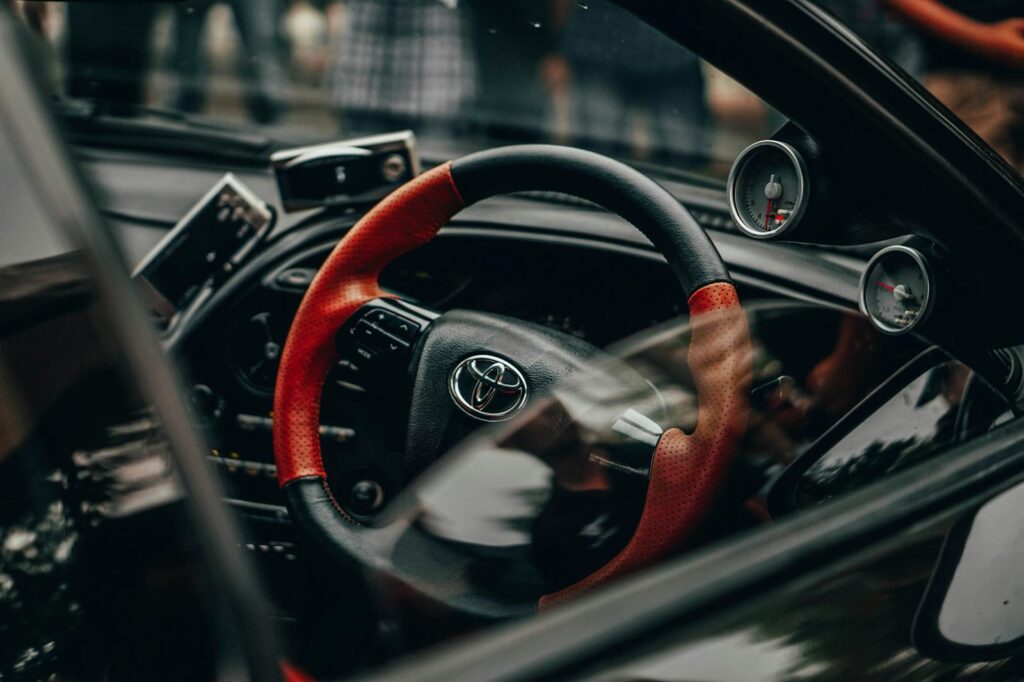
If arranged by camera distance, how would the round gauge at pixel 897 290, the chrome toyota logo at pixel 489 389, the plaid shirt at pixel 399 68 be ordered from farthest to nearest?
the plaid shirt at pixel 399 68, the chrome toyota logo at pixel 489 389, the round gauge at pixel 897 290

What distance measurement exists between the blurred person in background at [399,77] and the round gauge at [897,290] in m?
1.44

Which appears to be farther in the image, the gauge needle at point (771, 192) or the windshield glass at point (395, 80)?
the windshield glass at point (395, 80)

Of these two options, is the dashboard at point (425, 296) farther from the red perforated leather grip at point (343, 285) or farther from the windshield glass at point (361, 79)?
the windshield glass at point (361, 79)

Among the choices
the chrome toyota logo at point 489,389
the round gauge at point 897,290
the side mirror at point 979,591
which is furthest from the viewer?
the chrome toyota logo at point 489,389

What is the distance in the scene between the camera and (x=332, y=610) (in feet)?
4.26

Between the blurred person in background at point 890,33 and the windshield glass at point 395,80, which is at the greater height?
the blurred person in background at point 890,33

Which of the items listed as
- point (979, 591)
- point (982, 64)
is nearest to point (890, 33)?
point (982, 64)

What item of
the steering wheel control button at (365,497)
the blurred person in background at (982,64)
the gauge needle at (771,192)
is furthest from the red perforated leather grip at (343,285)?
the blurred person in background at (982,64)

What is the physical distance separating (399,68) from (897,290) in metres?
1.86

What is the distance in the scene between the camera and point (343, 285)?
1.57 m

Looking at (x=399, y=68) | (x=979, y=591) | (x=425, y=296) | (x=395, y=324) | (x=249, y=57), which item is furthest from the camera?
(x=249, y=57)

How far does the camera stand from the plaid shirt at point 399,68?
8.61 feet

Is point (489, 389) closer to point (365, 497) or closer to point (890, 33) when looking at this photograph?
point (365, 497)

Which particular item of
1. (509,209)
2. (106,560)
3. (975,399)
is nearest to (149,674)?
(106,560)
